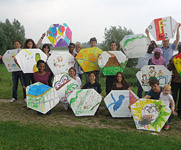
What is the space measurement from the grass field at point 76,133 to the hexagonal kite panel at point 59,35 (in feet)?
7.68

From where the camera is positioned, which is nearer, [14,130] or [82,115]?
[14,130]

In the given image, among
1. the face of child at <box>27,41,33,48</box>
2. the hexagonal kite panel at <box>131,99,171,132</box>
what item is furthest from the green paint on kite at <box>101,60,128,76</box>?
the face of child at <box>27,41,33,48</box>

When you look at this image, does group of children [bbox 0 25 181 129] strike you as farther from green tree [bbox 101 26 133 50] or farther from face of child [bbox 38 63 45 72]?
green tree [bbox 101 26 133 50]

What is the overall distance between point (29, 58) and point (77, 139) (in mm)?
3185

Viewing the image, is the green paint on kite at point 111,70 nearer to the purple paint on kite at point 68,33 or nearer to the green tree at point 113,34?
the purple paint on kite at point 68,33

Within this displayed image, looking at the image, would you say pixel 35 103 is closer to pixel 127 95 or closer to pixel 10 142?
pixel 10 142

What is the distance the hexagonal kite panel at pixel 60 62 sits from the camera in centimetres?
614

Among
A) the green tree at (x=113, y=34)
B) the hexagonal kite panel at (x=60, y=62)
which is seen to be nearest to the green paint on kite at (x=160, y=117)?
the hexagonal kite panel at (x=60, y=62)

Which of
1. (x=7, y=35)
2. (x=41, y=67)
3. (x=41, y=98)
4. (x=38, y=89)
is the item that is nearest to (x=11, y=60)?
(x=41, y=67)

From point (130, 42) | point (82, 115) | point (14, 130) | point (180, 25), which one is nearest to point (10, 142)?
point (14, 130)

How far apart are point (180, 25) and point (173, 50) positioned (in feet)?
2.38

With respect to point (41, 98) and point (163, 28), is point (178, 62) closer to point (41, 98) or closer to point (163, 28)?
point (163, 28)

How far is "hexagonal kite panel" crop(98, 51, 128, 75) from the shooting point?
5836 mm

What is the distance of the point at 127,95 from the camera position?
5.22 meters
